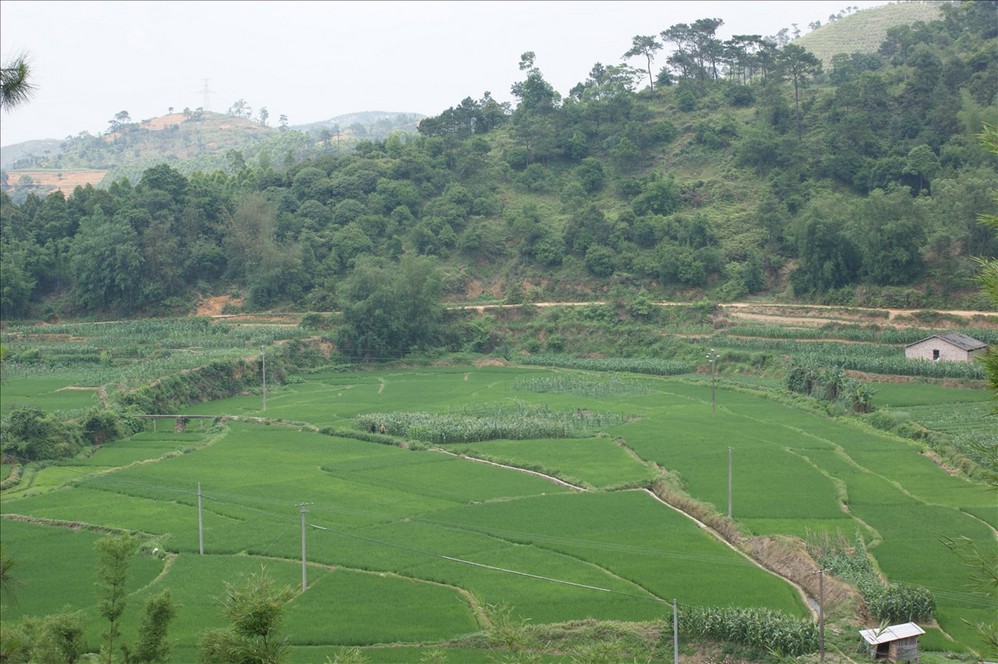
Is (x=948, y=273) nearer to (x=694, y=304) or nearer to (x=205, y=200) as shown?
(x=694, y=304)

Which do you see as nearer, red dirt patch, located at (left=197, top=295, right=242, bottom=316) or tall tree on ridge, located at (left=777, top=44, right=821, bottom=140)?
red dirt patch, located at (left=197, top=295, right=242, bottom=316)

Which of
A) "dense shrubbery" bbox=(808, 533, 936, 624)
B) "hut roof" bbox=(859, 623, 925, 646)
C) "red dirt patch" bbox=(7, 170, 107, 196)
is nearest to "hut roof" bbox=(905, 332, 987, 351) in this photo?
"dense shrubbery" bbox=(808, 533, 936, 624)

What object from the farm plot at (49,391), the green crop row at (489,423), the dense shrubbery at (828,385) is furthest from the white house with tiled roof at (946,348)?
the farm plot at (49,391)

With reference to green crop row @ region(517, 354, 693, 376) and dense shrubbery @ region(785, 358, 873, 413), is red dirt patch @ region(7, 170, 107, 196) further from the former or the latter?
dense shrubbery @ region(785, 358, 873, 413)

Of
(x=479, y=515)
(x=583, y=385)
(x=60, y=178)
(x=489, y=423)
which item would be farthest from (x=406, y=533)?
(x=60, y=178)

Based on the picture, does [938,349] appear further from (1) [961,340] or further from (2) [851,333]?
(2) [851,333]

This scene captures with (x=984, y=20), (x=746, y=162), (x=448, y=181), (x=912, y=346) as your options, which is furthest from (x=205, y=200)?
(x=984, y=20)

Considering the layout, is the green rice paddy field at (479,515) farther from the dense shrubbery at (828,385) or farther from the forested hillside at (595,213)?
the forested hillside at (595,213)
